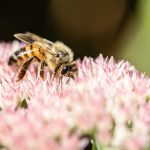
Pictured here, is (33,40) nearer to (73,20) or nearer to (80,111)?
(80,111)

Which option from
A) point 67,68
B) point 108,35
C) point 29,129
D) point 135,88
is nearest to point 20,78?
point 67,68

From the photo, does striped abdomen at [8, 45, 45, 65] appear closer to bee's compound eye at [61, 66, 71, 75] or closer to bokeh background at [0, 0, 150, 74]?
bee's compound eye at [61, 66, 71, 75]

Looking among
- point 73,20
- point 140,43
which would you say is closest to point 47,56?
point 140,43

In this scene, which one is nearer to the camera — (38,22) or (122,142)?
(122,142)

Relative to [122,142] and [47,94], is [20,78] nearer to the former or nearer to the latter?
[47,94]

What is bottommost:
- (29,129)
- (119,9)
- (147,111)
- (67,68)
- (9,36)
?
(29,129)

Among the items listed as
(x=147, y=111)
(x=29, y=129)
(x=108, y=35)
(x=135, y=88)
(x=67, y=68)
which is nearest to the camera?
(x=29, y=129)

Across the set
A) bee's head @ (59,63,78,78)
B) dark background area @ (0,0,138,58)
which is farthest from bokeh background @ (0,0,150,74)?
bee's head @ (59,63,78,78)
